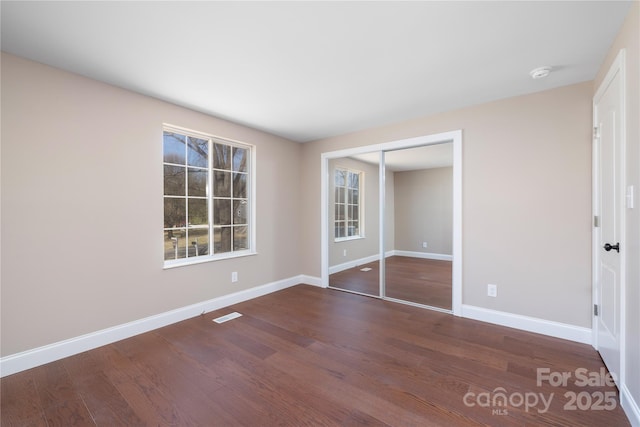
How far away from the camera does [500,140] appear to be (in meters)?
3.01

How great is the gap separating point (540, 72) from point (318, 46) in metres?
1.98

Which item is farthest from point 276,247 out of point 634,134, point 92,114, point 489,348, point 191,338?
point 634,134

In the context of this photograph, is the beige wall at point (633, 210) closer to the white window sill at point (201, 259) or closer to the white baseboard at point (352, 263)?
the white baseboard at point (352, 263)

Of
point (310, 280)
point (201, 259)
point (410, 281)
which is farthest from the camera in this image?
point (310, 280)

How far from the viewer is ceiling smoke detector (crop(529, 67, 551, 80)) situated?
2.36 meters

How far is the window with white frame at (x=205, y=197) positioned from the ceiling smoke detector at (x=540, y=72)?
3.37m

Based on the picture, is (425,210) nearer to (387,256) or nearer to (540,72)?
(387,256)

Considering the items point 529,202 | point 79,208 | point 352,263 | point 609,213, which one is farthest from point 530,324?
point 79,208

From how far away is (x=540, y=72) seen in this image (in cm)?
239

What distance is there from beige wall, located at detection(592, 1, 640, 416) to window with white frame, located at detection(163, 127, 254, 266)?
373 centimetres

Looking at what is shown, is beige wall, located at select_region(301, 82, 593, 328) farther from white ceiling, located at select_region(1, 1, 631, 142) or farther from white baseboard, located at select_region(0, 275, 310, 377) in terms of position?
white baseboard, located at select_region(0, 275, 310, 377)

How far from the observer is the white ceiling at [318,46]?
169cm

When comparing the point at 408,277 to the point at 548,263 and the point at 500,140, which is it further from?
the point at 500,140

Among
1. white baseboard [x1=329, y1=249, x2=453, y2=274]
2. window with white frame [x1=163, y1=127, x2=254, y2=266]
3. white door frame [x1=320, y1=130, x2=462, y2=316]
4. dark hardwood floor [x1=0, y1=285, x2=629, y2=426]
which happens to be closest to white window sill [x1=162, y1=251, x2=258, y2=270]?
window with white frame [x1=163, y1=127, x2=254, y2=266]
